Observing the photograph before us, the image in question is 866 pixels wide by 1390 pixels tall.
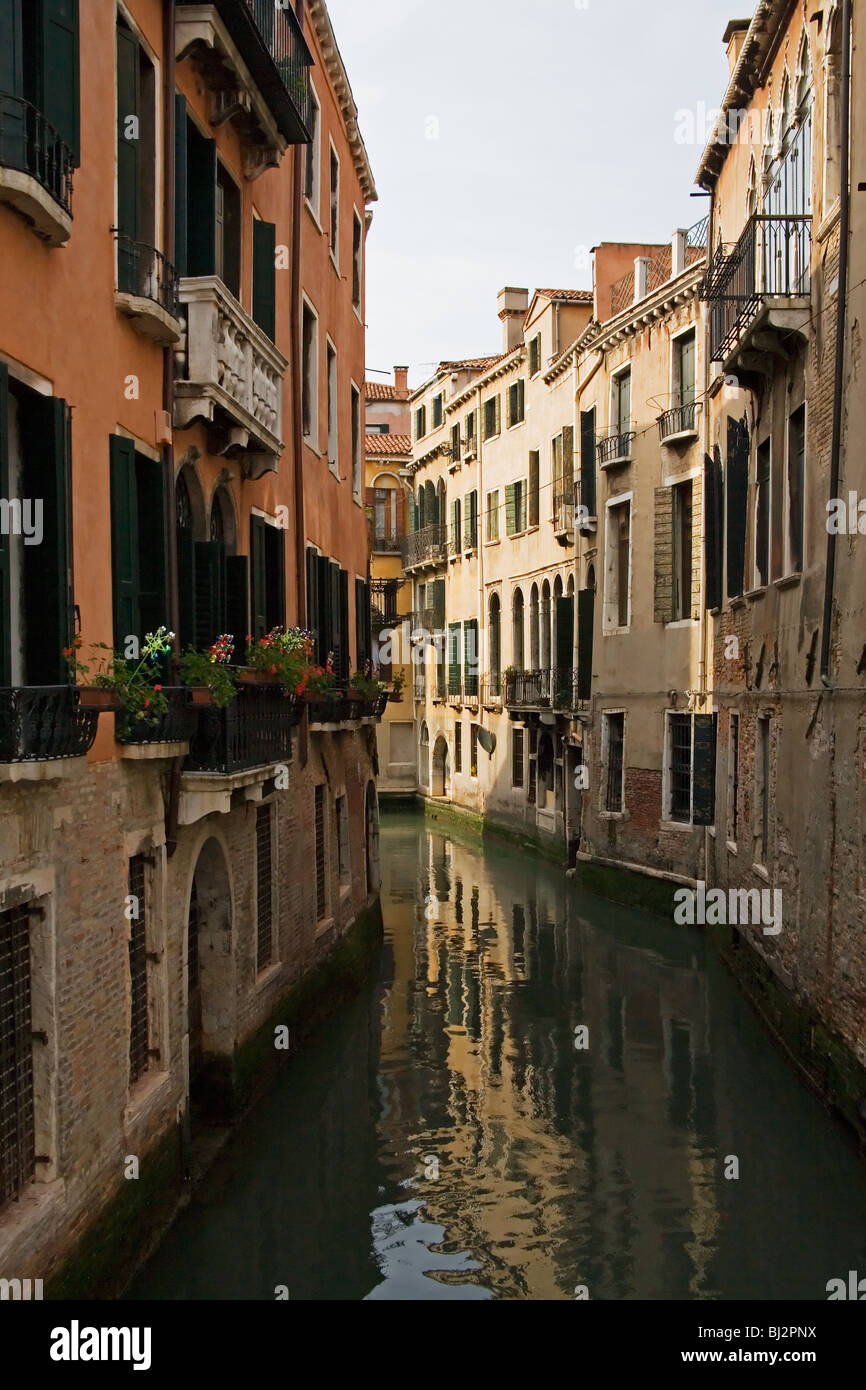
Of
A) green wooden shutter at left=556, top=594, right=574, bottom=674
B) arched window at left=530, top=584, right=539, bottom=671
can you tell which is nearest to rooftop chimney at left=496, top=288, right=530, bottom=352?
arched window at left=530, top=584, right=539, bottom=671

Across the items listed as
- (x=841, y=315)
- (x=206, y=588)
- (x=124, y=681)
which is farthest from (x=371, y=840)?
(x=124, y=681)

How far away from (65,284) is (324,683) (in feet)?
23.0

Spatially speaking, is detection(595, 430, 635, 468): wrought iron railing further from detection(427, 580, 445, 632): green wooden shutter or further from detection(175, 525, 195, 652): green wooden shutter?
detection(427, 580, 445, 632): green wooden shutter

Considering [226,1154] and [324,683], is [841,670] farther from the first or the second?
[226,1154]

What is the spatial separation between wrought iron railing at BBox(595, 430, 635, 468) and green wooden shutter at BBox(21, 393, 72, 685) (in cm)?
1762

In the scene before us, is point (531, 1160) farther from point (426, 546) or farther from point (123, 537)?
point (426, 546)

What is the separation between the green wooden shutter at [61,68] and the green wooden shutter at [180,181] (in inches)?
91.7

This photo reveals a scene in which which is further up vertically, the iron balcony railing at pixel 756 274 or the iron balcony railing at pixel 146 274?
the iron balcony railing at pixel 756 274

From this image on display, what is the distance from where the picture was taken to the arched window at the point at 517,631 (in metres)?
33.9

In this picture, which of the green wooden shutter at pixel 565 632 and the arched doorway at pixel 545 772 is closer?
the green wooden shutter at pixel 565 632

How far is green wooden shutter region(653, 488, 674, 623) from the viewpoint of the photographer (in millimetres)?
22266

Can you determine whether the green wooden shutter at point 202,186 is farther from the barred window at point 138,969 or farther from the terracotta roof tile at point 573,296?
the terracotta roof tile at point 573,296

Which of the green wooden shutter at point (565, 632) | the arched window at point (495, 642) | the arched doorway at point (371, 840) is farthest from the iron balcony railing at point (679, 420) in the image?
the arched window at point (495, 642)
